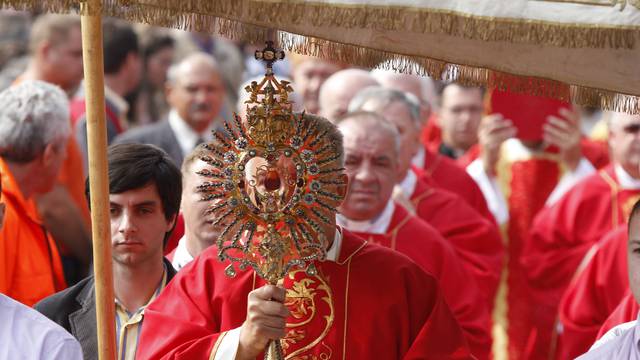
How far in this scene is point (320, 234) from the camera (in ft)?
14.8

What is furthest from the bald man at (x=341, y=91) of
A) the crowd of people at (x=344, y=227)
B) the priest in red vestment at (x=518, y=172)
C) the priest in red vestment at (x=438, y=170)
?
the priest in red vestment at (x=518, y=172)

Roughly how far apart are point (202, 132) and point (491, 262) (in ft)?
8.25

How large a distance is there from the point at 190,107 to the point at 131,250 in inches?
180

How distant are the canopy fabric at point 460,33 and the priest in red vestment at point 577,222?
14.8ft

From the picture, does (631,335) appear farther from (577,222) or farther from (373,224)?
(577,222)

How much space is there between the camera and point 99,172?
14.3 feet

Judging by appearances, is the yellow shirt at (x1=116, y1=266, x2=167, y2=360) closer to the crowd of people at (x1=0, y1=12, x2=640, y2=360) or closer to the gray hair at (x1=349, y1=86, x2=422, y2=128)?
the crowd of people at (x1=0, y1=12, x2=640, y2=360)

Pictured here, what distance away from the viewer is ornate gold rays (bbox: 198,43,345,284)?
174 inches

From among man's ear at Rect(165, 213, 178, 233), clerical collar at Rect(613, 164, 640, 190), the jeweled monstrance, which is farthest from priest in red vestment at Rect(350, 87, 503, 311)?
the jeweled monstrance

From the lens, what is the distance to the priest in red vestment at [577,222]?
906 centimetres

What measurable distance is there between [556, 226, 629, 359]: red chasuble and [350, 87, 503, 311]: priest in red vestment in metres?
0.59

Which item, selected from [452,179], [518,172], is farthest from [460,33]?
[518,172]

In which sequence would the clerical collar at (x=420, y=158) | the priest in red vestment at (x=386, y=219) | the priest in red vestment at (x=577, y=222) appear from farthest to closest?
the clerical collar at (x=420, y=158) → the priest in red vestment at (x=577, y=222) → the priest in red vestment at (x=386, y=219)

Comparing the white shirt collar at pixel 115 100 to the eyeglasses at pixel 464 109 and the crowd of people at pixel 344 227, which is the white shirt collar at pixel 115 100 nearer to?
the crowd of people at pixel 344 227
